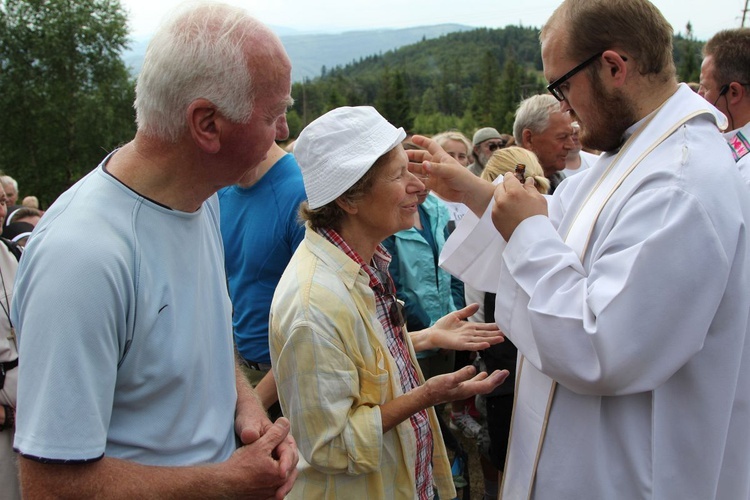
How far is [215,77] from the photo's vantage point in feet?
5.06

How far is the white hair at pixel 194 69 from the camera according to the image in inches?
60.1

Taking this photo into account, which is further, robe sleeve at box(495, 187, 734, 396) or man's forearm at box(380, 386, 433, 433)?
man's forearm at box(380, 386, 433, 433)

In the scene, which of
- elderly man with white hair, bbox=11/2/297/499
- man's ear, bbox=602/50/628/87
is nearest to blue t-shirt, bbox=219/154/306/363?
elderly man with white hair, bbox=11/2/297/499

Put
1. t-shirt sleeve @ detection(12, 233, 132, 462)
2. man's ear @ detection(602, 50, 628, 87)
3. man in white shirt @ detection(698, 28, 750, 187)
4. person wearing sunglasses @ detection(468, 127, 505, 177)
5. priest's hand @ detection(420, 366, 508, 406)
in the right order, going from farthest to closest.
Result: 1. person wearing sunglasses @ detection(468, 127, 505, 177)
2. man in white shirt @ detection(698, 28, 750, 187)
3. priest's hand @ detection(420, 366, 508, 406)
4. man's ear @ detection(602, 50, 628, 87)
5. t-shirt sleeve @ detection(12, 233, 132, 462)

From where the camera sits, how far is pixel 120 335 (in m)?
1.39

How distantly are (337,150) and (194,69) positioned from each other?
865 millimetres

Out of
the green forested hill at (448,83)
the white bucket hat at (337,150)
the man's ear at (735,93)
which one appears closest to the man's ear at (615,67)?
the white bucket hat at (337,150)

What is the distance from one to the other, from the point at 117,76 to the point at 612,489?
37.4 meters

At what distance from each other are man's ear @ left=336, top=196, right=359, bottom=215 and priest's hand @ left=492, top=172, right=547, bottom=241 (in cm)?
60

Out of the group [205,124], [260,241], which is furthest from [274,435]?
[260,241]

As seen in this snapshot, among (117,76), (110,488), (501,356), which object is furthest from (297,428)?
(117,76)

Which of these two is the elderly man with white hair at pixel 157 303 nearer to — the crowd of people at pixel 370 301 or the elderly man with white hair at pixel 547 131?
the crowd of people at pixel 370 301

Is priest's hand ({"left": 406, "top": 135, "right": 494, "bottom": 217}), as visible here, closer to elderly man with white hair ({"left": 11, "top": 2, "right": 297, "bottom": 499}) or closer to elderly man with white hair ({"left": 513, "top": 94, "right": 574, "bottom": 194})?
elderly man with white hair ({"left": 11, "top": 2, "right": 297, "bottom": 499})

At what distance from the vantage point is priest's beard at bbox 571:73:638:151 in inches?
74.8
